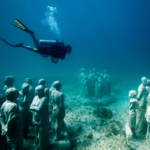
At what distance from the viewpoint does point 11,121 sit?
3213mm

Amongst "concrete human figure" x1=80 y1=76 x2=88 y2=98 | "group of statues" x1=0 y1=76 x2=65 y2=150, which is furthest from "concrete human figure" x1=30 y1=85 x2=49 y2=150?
"concrete human figure" x1=80 y1=76 x2=88 y2=98

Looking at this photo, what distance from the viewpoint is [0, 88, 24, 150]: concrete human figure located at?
3215 millimetres

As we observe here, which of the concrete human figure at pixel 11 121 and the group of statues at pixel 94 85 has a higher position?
the group of statues at pixel 94 85

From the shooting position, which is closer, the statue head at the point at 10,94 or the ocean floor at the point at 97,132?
the statue head at the point at 10,94

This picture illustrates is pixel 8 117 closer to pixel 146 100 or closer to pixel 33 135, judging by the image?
pixel 33 135

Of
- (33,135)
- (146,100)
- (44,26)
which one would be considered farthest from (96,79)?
(44,26)

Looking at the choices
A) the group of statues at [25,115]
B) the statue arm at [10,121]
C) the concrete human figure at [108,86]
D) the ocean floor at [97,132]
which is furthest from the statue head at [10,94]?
the concrete human figure at [108,86]

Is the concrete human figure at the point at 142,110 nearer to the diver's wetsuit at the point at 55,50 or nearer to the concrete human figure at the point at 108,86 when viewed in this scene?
the diver's wetsuit at the point at 55,50

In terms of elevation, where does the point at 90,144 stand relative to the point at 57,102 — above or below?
below

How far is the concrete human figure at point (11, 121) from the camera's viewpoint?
127 inches

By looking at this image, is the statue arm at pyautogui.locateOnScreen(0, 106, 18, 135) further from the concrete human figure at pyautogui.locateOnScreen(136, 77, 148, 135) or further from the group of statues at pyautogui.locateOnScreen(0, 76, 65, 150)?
the concrete human figure at pyautogui.locateOnScreen(136, 77, 148, 135)

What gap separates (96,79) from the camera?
13.3 m

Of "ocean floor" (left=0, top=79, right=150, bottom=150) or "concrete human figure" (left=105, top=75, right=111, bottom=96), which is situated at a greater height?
"concrete human figure" (left=105, top=75, right=111, bottom=96)

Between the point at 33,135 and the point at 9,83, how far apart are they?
130 inches
